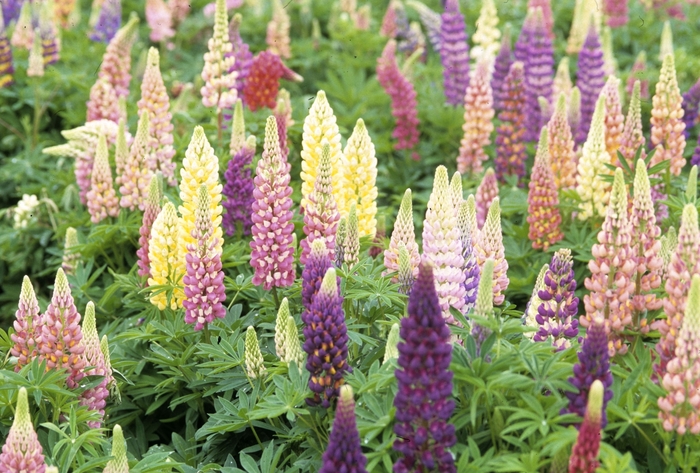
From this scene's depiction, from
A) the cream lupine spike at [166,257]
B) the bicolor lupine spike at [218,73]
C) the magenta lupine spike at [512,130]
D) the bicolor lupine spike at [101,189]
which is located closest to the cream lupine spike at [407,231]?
the cream lupine spike at [166,257]

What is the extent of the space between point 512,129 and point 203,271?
10.1 ft

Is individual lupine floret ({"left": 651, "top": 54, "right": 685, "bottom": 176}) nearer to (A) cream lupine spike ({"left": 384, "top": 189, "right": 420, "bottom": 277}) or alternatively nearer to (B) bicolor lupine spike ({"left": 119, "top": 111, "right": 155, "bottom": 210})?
(A) cream lupine spike ({"left": 384, "top": 189, "right": 420, "bottom": 277})

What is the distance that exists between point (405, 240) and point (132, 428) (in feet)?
5.20

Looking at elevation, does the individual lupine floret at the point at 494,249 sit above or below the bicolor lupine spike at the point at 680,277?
below

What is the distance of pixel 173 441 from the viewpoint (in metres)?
4.23

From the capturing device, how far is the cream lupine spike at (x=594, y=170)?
5.24 metres

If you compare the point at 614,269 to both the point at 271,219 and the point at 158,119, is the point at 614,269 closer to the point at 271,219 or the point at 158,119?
the point at 271,219

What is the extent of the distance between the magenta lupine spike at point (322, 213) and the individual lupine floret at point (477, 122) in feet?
7.82

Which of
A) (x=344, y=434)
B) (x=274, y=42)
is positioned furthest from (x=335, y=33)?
(x=344, y=434)

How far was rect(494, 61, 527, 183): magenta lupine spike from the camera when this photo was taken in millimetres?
6582

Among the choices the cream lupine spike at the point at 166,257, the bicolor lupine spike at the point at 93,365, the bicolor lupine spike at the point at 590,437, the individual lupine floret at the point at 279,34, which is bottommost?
the bicolor lupine spike at the point at 93,365

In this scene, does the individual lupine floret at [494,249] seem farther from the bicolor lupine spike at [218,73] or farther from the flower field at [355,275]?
the bicolor lupine spike at [218,73]

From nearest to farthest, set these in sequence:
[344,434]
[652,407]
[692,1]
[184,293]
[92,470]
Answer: [344,434] → [652,407] → [92,470] → [184,293] → [692,1]

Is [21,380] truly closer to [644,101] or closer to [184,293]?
[184,293]
